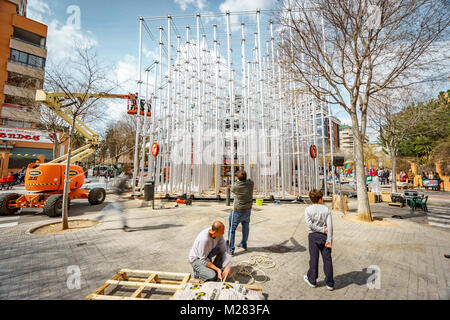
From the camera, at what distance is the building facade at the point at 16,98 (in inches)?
875

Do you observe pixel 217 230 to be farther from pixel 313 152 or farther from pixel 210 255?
pixel 313 152

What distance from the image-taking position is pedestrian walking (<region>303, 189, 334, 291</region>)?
2949 mm

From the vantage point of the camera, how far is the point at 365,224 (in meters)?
6.71

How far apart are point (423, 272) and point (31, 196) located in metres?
12.7

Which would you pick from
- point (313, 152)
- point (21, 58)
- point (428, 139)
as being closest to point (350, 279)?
point (313, 152)

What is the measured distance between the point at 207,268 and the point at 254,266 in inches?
52.2

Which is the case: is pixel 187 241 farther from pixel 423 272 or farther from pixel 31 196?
pixel 31 196

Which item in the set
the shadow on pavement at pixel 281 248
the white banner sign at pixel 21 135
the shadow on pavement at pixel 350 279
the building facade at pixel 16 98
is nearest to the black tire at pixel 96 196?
the shadow on pavement at pixel 281 248

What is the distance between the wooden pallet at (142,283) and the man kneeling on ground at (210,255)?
0.19 metres

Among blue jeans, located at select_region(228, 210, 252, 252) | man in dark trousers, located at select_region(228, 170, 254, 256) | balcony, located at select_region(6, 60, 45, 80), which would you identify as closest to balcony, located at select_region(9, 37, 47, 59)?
balcony, located at select_region(6, 60, 45, 80)

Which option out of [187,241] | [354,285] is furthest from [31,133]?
[354,285]

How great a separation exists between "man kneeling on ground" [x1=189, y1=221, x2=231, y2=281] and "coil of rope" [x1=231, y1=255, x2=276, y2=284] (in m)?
0.42
